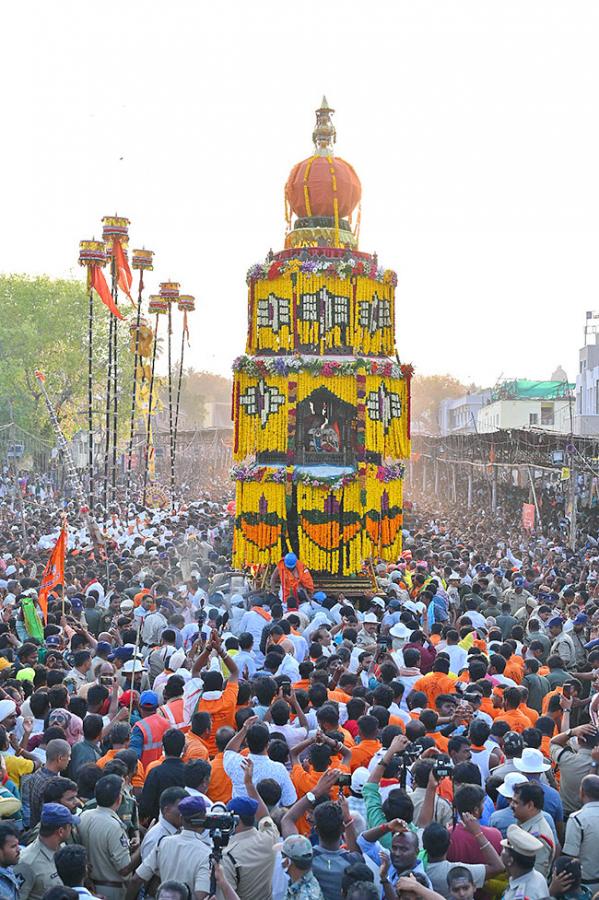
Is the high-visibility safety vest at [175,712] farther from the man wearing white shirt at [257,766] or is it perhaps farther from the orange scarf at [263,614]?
the orange scarf at [263,614]

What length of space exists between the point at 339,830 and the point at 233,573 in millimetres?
12943

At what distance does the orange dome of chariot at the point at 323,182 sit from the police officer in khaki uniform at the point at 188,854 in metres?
15.1

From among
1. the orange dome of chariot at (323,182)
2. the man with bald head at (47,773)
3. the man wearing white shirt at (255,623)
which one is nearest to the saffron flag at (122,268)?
the orange dome of chariot at (323,182)

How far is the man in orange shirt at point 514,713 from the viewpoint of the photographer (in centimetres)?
768

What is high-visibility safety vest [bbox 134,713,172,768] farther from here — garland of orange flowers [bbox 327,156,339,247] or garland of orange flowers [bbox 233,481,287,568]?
garland of orange flowers [bbox 327,156,339,247]

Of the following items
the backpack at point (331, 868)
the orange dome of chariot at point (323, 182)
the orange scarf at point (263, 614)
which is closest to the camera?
the backpack at point (331, 868)

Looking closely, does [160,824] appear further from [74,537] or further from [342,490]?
[74,537]

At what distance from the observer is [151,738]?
7230 mm

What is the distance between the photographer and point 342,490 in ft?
57.8

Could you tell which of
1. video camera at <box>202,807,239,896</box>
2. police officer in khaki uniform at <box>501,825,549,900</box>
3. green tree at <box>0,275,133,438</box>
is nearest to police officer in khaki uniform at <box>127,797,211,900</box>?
video camera at <box>202,807,239,896</box>

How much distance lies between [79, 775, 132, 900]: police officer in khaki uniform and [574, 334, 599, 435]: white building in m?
34.1

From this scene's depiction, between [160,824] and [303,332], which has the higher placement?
[303,332]

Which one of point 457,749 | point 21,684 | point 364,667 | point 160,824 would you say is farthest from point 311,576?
point 160,824

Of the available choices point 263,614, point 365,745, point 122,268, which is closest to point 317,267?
point 263,614
